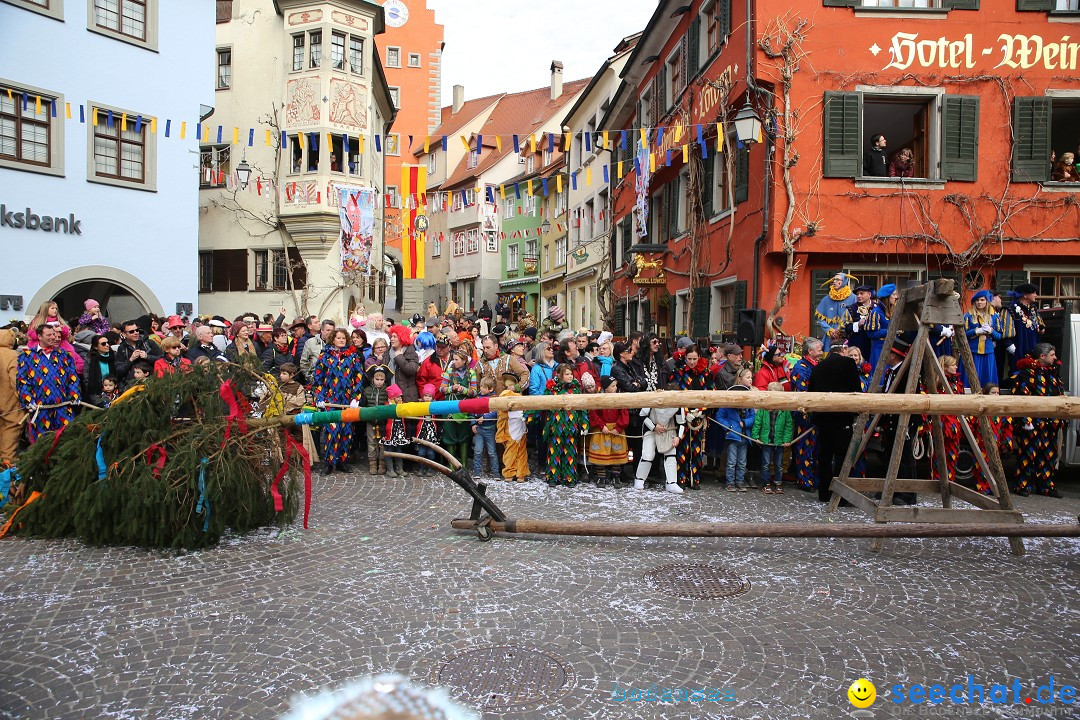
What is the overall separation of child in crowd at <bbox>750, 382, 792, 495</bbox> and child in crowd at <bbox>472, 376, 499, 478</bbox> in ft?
11.1

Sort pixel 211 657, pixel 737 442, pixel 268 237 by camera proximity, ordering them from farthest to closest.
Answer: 1. pixel 268 237
2. pixel 737 442
3. pixel 211 657

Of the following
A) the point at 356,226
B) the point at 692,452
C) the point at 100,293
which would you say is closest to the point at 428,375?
the point at 692,452

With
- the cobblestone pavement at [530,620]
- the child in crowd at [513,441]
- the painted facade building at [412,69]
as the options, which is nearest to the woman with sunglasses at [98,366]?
the cobblestone pavement at [530,620]

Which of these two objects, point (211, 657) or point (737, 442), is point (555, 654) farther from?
point (737, 442)

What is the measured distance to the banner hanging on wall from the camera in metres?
27.3

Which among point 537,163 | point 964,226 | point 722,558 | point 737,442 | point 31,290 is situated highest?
point 537,163

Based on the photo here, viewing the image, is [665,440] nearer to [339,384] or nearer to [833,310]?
[339,384]

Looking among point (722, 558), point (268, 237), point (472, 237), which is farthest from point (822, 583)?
point (472, 237)

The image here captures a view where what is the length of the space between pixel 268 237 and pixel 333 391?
762 inches

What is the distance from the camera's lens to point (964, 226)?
45.3 ft

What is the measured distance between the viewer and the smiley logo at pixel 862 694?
381 cm

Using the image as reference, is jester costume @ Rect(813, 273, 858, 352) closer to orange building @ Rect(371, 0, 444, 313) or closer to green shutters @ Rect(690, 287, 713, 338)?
green shutters @ Rect(690, 287, 713, 338)

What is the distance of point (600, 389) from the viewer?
32.1 ft

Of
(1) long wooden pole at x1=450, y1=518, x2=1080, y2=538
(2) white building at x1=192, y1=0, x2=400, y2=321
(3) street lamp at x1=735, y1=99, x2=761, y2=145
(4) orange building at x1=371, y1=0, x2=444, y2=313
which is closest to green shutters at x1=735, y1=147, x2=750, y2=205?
(3) street lamp at x1=735, y1=99, x2=761, y2=145
